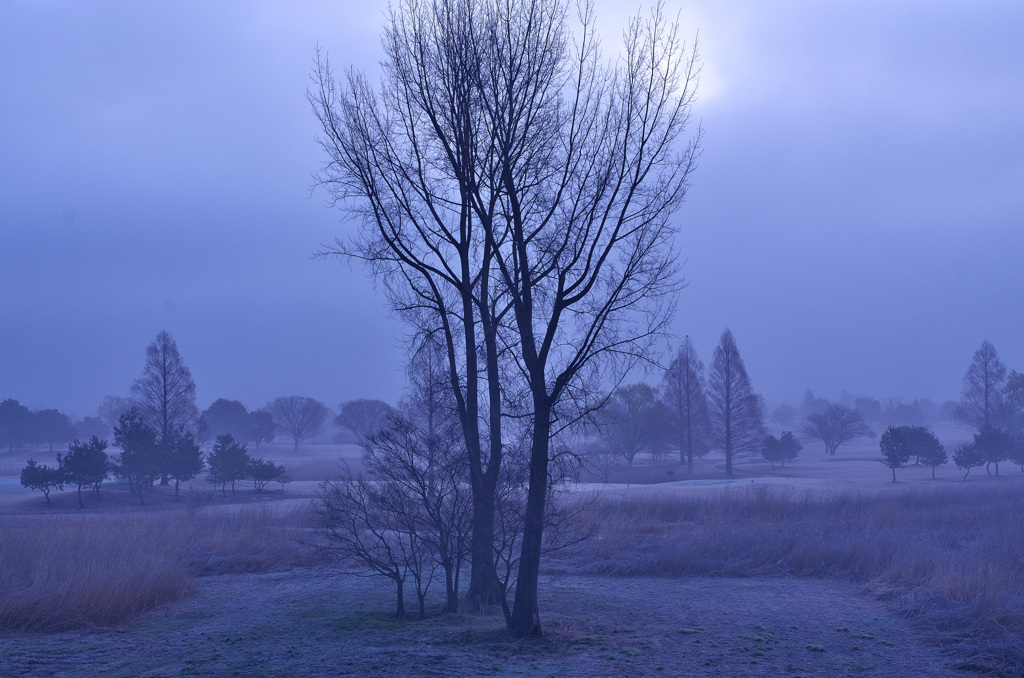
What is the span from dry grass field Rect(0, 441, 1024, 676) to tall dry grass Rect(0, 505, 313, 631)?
36 millimetres

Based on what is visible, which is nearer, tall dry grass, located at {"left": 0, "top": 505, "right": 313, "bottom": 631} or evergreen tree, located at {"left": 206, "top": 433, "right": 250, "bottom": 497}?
tall dry grass, located at {"left": 0, "top": 505, "right": 313, "bottom": 631}

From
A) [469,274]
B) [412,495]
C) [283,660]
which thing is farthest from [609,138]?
[283,660]

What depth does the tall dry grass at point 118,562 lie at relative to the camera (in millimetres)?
9484

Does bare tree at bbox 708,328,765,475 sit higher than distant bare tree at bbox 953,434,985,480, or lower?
higher

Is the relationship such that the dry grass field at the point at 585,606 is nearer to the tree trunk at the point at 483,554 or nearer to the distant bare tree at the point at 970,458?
the tree trunk at the point at 483,554

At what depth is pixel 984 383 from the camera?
55469 millimetres

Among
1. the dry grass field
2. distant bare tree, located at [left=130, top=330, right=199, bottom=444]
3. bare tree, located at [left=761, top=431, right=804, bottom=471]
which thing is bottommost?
bare tree, located at [left=761, top=431, right=804, bottom=471]

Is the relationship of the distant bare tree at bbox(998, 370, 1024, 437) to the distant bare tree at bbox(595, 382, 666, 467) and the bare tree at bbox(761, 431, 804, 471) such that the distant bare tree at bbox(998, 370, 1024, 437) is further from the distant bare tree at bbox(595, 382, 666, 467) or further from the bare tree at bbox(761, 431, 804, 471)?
the distant bare tree at bbox(595, 382, 666, 467)

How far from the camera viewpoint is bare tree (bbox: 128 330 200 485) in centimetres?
4012

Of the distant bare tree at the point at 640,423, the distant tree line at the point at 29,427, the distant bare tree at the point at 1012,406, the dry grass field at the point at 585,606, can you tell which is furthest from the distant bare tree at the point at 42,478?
the distant bare tree at the point at 1012,406

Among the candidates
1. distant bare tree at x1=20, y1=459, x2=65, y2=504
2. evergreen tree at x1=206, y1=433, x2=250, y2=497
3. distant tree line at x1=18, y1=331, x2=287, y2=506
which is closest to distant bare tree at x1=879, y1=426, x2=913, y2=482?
distant tree line at x1=18, y1=331, x2=287, y2=506

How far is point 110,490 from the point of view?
37.2 metres

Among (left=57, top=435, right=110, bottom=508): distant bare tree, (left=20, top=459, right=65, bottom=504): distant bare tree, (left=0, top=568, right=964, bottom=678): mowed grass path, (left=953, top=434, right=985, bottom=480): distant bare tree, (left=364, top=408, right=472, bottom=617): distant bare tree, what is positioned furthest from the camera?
(left=953, top=434, right=985, bottom=480): distant bare tree

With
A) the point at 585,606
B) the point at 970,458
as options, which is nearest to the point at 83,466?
the point at 585,606
